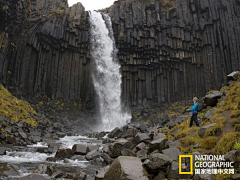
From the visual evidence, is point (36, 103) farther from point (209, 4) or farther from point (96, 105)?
point (209, 4)

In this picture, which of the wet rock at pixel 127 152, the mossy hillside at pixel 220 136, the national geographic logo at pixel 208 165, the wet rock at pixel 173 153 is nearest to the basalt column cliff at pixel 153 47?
the wet rock at pixel 127 152

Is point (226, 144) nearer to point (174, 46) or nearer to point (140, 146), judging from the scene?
point (140, 146)

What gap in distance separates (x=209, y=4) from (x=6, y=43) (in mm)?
37850

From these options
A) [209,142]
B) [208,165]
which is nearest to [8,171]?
[208,165]

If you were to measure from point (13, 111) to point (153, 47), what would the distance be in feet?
90.8

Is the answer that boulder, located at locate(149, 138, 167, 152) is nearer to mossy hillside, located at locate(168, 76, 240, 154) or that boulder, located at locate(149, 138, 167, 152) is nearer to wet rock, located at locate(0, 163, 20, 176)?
mossy hillside, located at locate(168, 76, 240, 154)

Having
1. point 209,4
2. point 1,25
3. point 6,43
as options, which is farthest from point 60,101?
point 209,4

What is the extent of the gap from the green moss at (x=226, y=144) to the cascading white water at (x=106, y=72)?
30664 mm

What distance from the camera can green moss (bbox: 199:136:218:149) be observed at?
313 inches

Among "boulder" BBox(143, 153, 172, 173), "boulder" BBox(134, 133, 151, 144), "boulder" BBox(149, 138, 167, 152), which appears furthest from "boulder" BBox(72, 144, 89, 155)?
"boulder" BBox(143, 153, 172, 173)

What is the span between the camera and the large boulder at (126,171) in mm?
6506

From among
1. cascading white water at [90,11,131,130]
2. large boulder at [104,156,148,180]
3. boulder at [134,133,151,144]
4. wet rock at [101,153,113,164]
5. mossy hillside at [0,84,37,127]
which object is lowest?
wet rock at [101,153,113,164]

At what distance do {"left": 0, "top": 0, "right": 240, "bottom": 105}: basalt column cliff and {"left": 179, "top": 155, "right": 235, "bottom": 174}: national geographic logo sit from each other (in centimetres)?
3137

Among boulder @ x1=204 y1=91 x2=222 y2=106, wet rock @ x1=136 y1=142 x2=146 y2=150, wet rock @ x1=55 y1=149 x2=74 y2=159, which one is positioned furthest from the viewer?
boulder @ x1=204 y1=91 x2=222 y2=106
